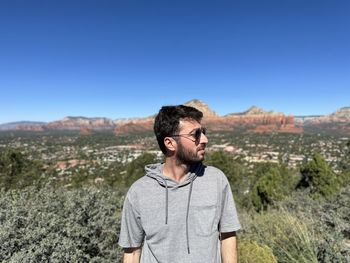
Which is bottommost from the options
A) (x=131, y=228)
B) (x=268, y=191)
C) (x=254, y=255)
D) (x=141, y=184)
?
(x=268, y=191)

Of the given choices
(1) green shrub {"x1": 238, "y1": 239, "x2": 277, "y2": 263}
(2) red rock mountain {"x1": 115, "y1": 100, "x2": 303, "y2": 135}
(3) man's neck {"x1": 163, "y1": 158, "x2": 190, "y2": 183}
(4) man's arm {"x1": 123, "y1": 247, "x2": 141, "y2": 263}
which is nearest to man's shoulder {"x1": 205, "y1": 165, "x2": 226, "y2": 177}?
(3) man's neck {"x1": 163, "y1": 158, "x2": 190, "y2": 183}

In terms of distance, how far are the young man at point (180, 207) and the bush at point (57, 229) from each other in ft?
6.65

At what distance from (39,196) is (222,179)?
4847 mm

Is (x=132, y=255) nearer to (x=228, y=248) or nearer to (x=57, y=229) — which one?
(x=228, y=248)

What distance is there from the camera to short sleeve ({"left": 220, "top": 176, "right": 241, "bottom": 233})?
5.45 ft

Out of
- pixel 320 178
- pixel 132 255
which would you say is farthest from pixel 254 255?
pixel 320 178

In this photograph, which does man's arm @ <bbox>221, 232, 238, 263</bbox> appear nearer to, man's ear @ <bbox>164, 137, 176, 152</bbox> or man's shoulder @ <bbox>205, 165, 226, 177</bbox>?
man's shoulder @ <bbox>205, 165, 226, 177</bbox>

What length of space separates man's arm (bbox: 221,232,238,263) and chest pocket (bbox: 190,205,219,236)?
0.11m

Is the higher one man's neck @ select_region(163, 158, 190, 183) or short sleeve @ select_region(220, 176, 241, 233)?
man's neck @ select_region(163, 158, 190, 183)

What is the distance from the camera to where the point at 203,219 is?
64.3 inches

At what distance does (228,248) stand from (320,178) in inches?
580

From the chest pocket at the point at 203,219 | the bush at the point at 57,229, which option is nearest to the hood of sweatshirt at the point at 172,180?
the chest pocket at the point at 203,219

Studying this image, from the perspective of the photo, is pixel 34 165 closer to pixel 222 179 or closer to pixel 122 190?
pixel 122 190

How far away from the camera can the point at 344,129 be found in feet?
419
